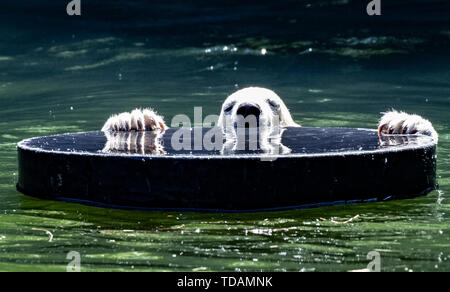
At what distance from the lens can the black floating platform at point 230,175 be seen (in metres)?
5.18

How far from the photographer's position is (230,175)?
5160 mm

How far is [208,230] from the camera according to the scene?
482cm

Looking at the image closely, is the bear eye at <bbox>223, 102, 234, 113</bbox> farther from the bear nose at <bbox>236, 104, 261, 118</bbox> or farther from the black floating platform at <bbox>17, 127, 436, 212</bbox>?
the black floating platform at <bbox>17, 127, 436, 212</bbox>

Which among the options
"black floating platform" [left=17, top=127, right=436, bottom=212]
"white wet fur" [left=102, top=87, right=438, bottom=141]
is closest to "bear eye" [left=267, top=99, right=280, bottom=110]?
"white wet fur" [left=102, top=87, right=438, bottom=141]

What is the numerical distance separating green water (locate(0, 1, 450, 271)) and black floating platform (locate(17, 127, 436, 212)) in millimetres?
93

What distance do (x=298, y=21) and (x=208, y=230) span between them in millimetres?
16046

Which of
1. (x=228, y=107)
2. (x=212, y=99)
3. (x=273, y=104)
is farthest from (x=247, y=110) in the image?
(x=212, y=99)

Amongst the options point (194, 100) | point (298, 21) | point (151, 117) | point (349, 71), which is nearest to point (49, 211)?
point (151, 117)

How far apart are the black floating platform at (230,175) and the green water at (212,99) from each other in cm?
9

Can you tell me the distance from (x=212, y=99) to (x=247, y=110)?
6.25 m

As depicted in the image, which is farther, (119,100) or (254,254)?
(119,100)

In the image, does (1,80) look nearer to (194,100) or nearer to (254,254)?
(194,100)

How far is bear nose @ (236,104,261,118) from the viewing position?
7062 mm

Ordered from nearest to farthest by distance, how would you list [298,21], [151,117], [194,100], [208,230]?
[208,230] → [151,117] → [194,100] → [298,21]
